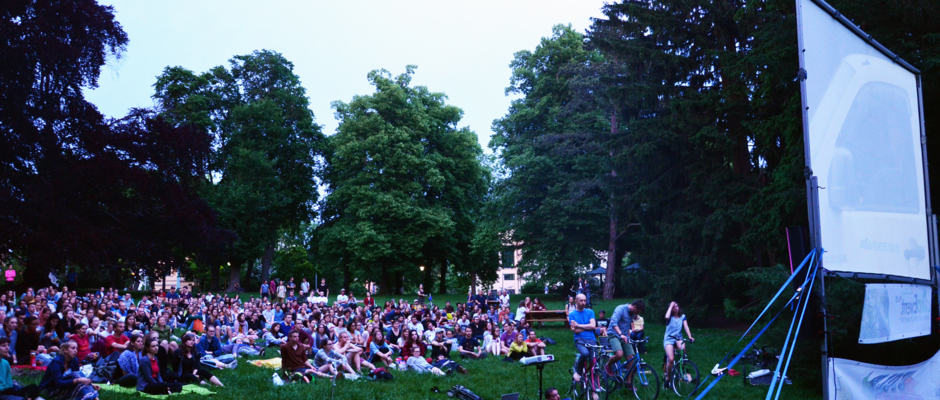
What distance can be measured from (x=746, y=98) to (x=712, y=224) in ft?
12.9

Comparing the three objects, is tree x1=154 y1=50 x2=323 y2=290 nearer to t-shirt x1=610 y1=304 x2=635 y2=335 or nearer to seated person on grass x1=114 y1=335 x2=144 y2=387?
seated person on grass x1=114 y1=335 x2=144 y2=387

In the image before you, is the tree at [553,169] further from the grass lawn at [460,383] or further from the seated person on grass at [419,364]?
the seated person on grass at [419,364]

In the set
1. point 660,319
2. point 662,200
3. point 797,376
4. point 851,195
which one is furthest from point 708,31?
point 851,195

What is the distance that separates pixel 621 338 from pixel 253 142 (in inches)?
1411

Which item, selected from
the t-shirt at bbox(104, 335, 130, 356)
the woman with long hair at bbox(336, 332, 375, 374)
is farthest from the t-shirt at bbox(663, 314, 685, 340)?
the t-shirt at bbox(104, 335, 130, 356)

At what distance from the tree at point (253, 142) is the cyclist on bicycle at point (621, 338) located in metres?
32.4

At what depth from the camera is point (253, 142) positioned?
1699 inches

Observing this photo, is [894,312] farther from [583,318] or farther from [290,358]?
[290,358]

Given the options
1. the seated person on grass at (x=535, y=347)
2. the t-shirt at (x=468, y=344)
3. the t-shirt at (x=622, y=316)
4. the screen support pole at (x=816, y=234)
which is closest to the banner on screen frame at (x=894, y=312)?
the screen support pole at (x=816, y=234)

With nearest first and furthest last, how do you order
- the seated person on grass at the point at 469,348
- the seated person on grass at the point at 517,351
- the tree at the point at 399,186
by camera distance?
the seated person on grass at the point at 517,351
the seated person on grass at the point at 469,348
the tree at the point at 399,186

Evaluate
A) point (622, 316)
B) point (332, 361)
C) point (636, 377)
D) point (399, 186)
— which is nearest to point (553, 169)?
point (399, 186)

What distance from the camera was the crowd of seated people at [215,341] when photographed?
1165 centimetres

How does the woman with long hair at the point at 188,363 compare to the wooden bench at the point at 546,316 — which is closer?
the woman with long hair at the point at 188,363

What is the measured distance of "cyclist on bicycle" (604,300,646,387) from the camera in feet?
36.6
